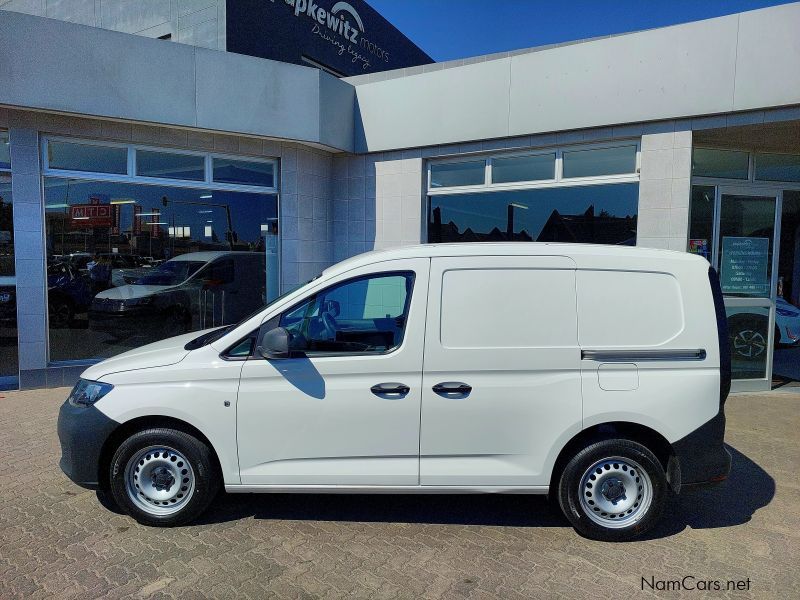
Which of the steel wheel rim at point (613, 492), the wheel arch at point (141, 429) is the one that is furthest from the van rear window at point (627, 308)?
the wheel arch at point (141, 429)

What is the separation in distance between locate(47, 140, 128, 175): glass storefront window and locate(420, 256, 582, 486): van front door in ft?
20.0

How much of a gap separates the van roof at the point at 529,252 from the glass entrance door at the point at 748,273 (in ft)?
15.0

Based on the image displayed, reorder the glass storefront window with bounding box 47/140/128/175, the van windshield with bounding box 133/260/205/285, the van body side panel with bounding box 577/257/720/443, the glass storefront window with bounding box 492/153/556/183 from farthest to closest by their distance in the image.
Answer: the van windshield with bounding box 133/260/205/285
the glass storefront window with bounding box 492/153/556/183
the glass storefront window with bounding box 47/140/128/175
the van body side panel with bounding box 577/257/720/443

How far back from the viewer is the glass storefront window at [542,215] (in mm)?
7570

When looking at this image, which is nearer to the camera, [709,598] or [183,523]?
[709,598]

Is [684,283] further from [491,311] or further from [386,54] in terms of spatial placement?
[386,54]

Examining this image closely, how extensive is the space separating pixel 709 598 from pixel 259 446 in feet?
9.17

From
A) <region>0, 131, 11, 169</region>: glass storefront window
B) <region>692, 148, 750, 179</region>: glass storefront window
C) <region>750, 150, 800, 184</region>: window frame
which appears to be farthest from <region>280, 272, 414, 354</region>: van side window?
<region>750, 150, 800, 184</region>: window frame

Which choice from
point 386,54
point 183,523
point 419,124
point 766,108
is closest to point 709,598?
point 183,523

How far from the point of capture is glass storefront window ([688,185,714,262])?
755cm

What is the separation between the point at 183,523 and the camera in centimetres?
381

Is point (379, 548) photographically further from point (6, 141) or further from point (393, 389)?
point (6, 141)

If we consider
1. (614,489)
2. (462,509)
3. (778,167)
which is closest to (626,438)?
(614,489)

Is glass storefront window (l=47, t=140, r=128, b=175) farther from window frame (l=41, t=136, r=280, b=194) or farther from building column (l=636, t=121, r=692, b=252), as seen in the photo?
building column (l=636, t=121, r=692, b=252)
